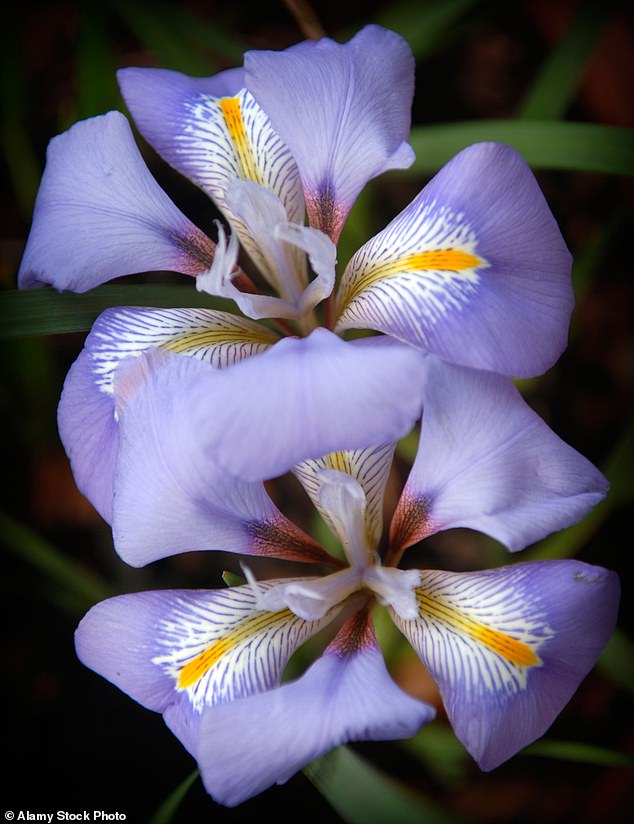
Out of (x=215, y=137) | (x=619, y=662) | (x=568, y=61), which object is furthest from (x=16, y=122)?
(x=619, y=662)

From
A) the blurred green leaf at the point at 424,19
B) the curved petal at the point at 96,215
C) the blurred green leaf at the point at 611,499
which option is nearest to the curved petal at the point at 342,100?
the curved petal at the point at 96,215

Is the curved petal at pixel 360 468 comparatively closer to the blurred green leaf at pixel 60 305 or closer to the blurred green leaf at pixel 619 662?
the blurred green leaf at pixel 60 305

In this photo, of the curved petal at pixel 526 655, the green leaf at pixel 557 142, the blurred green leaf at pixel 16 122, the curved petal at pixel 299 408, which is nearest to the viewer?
the curved petal at pixel 299 408

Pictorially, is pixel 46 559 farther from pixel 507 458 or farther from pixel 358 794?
pixel 507 458

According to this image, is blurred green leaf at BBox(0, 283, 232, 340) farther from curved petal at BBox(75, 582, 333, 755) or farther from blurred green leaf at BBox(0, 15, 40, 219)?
blurred green leaf at BBox(0, 15, 40, 219)

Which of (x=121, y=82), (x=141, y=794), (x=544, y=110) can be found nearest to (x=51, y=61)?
(x=121, y=82)

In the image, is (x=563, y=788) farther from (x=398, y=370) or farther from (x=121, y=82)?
(x=121, y=82)
